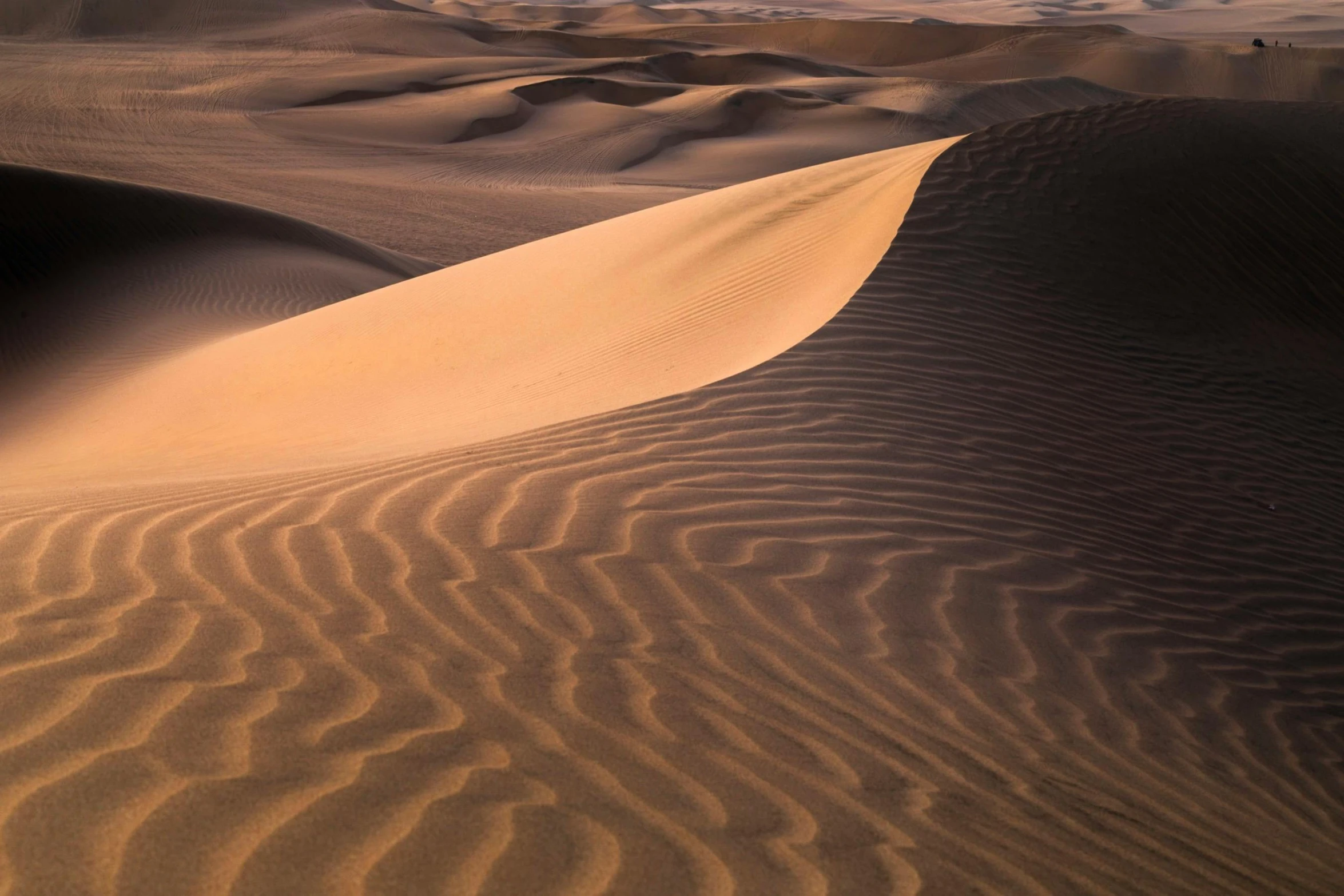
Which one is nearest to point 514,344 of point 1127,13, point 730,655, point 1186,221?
point 1186,221

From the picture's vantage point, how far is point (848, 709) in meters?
3.09

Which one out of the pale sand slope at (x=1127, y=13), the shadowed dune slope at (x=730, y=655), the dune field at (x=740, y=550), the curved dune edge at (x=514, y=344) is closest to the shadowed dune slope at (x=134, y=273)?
the dune field at (x=740, y=550)

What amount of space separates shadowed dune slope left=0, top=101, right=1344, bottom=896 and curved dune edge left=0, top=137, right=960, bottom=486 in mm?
820

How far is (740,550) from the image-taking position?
3900 mm

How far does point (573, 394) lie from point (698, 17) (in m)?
67.2

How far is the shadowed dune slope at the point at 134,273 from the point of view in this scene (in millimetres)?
11852

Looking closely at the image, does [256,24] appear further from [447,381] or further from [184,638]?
[184,638]

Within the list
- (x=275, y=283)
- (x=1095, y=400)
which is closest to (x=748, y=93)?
(x=275, y=283)

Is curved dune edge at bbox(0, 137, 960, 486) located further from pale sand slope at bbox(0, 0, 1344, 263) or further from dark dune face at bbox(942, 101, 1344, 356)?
pale sand slope at bbox(0, 0, 1344, 263)

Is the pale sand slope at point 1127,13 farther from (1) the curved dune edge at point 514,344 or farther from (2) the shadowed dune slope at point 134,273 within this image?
(1) the curved dune edge at point 514,344

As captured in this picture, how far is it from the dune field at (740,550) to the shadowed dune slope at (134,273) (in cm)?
17

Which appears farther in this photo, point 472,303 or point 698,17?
point 698,17

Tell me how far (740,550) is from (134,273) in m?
12.3

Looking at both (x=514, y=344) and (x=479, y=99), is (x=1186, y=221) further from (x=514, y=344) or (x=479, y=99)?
(x=479, y=99)
